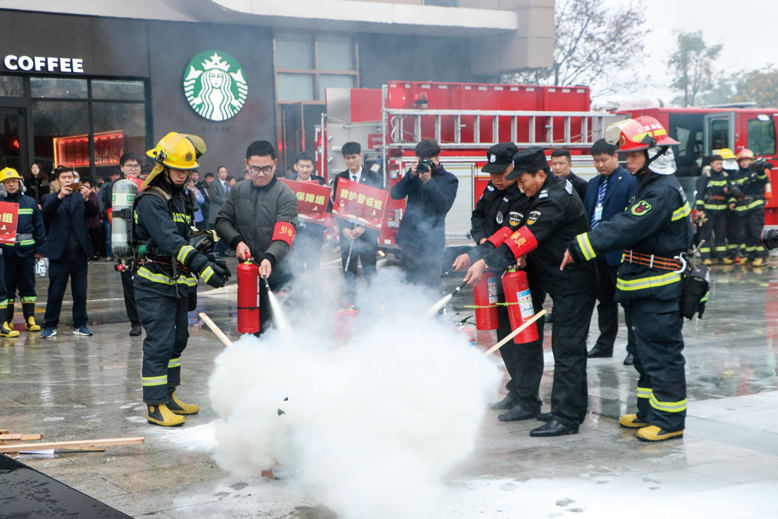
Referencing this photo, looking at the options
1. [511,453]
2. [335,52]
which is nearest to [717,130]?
[335,52]

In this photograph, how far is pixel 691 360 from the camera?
25.9ft

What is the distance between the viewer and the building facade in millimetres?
18938

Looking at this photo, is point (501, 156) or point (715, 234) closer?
point (501, 156)

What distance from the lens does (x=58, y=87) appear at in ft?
63.4

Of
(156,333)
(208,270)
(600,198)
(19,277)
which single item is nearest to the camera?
(208,270)

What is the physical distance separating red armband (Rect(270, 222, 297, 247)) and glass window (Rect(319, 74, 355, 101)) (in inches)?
646

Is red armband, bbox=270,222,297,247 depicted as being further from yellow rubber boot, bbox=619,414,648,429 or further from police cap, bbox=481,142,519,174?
yellow rubber boot, bbox=619,414,648,429

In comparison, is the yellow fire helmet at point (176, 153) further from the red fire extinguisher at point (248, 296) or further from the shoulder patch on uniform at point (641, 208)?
the shoulder patch on uniform at point (641, 208)

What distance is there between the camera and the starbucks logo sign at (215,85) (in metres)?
20.3

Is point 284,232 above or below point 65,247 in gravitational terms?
above

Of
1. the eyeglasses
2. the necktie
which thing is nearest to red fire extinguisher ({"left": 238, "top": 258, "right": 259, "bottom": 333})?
the eyeglasses

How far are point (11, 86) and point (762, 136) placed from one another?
1503cm

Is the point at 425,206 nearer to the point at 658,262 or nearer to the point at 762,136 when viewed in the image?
the point at 658,262

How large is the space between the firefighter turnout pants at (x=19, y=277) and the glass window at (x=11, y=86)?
34.1 feet
